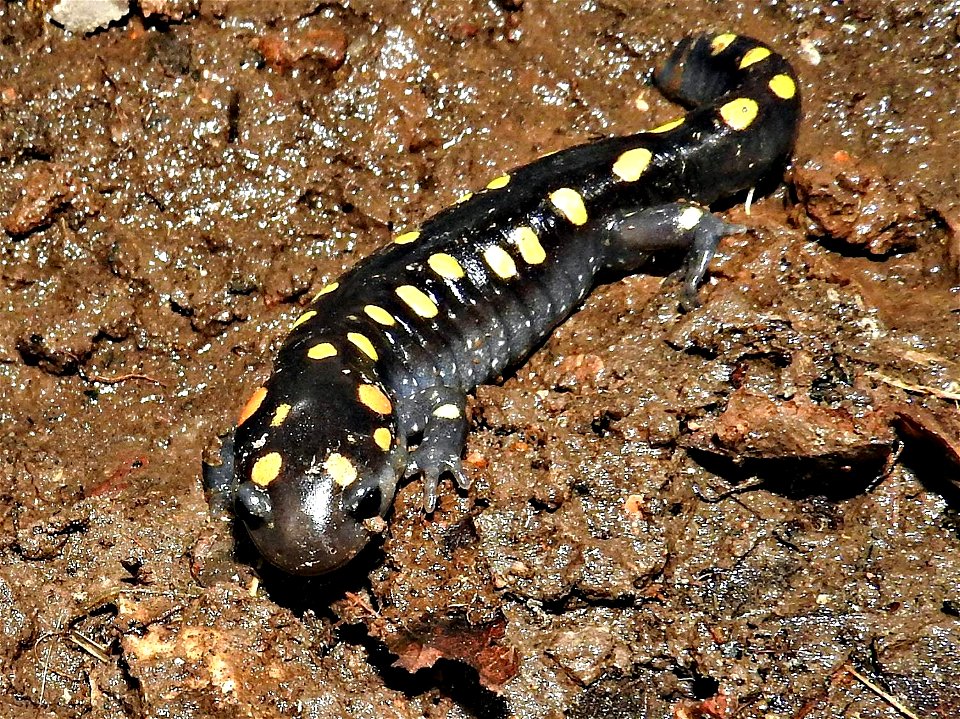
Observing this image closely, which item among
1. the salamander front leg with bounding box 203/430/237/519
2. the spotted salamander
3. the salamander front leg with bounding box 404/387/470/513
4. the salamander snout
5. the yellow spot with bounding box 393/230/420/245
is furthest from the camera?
the yellow spot with bounding box 393/230/420/245

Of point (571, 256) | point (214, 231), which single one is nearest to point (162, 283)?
point (214, 231)

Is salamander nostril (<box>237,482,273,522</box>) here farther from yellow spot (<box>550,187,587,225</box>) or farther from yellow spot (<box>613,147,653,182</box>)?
yellow spot (<box>613,147,653,182</box>)

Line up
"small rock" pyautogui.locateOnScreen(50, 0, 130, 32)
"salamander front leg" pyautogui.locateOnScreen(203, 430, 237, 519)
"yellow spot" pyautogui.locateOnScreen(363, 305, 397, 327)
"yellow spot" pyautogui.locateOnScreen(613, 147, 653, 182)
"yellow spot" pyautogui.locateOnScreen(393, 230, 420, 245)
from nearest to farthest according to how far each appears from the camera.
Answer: "salamander front leg" pyautogui.locateOnScreen(203, 430, 237, 519), "yellow spot" pyautogui.locateOnScreen(363, 305, 397, 327), "yellow spot" pyautogui.locateOnScreen(393, 230, 420, 245), "yellow spot" pyautogui.locateOnScreen(613, 147, 653, 182), "small rock" pyautogui.locateOnScreen(50, 0, 130, 32)

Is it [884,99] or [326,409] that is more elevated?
[326,409]

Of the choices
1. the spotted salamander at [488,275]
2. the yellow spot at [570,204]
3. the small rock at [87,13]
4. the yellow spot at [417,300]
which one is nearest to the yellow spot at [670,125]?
the spotted salamander at [488,275]

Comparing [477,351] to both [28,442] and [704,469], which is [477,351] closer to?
[704,469]

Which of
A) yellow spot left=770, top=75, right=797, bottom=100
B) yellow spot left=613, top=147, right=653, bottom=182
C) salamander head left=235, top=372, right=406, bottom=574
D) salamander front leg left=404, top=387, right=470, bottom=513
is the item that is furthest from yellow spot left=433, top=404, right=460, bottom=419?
yellow spot left=770, top=75, right=797, bottom=100

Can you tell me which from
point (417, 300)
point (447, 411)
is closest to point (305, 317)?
point (417, 300)
